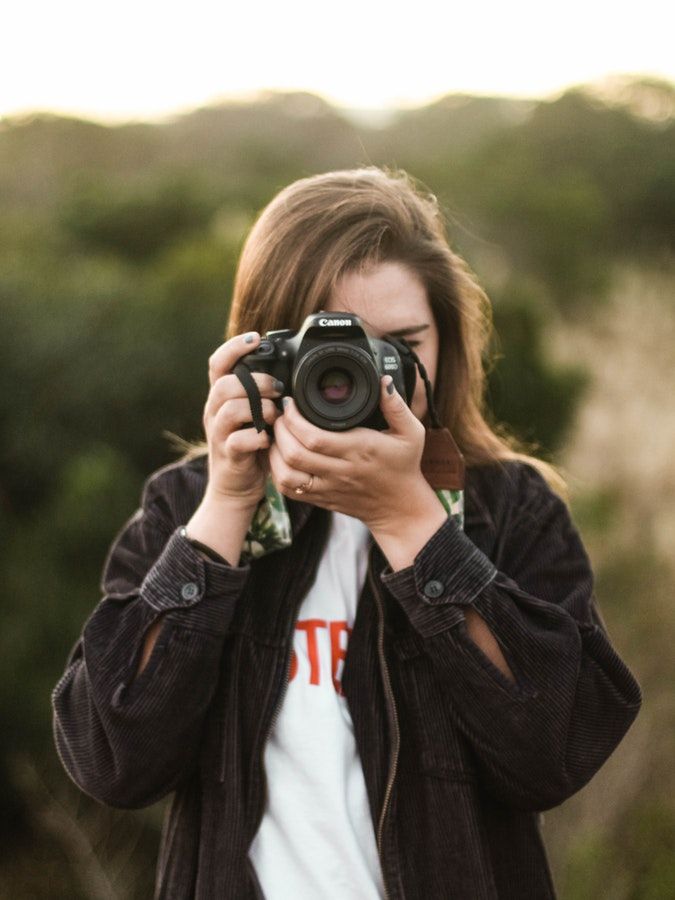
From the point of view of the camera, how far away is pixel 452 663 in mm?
1056

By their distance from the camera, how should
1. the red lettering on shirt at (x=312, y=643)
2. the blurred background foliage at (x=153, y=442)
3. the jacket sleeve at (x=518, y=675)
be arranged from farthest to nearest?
the blurred background foliage at (x=153, y=442), the red lettering on shirt at (x=312, y=643), the jacket sleeve at (x=518, y=675)

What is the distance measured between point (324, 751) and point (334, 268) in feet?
1.96

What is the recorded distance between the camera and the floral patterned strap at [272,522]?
119 centimetres

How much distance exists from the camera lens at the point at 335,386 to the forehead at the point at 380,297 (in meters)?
0.15

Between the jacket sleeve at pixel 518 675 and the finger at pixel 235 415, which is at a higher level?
the finger at pixel 235 415

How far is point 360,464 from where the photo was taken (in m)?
1.08

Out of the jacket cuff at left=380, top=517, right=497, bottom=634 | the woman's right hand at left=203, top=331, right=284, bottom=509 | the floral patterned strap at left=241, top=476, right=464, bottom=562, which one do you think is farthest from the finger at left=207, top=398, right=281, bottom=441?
the jacket cuff at left=380, top=517, right=497, bottom=634

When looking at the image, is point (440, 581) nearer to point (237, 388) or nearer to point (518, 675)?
point (518, 675)

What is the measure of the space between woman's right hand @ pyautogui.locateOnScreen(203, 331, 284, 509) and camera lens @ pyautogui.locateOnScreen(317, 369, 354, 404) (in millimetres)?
56

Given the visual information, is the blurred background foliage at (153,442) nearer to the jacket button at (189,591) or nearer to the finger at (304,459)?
the finger at (304,459)

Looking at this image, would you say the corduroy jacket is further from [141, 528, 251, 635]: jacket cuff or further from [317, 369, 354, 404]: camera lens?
[317, 369, 354, 404]: camera lens

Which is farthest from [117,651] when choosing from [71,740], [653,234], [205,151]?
[205,151]

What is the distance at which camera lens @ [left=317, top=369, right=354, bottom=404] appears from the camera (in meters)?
1.10

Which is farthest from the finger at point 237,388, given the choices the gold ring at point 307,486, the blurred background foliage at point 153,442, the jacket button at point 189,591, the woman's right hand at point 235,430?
the blurred background foliage at point 153,442
